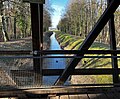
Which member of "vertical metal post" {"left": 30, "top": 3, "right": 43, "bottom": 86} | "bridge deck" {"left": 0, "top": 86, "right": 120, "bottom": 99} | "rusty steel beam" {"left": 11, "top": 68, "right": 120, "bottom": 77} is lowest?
"bridge deck" {"left": 0, "top": 86, "right": 120, "bottom": 99}

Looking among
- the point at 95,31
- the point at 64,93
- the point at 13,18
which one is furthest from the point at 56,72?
the point at 13,18

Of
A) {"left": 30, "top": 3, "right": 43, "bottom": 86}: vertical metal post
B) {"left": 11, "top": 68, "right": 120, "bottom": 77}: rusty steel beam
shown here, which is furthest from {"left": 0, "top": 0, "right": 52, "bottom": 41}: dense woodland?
{"left": 30, "top": 3, "right": 43, "bottom": 86}: vertical metal post

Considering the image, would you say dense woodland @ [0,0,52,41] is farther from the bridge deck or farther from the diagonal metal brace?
the bridge deck

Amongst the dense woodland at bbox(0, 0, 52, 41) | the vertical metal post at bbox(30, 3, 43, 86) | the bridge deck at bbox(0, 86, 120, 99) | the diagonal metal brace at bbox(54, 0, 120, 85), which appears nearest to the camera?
the bridge deck at bbox(0, 86, 120, 99)

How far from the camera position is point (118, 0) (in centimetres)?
434

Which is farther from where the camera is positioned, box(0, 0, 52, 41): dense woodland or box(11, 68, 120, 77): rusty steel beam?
box(0, 0, 52, 41): dense woodland

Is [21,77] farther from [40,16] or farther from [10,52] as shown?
Answer: [40,16]

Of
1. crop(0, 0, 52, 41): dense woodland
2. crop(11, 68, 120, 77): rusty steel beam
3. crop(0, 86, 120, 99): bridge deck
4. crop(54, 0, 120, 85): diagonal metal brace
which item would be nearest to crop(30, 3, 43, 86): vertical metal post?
crop(11, 68, 120, 77): rusty steel beam

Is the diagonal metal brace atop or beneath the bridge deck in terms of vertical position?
atop

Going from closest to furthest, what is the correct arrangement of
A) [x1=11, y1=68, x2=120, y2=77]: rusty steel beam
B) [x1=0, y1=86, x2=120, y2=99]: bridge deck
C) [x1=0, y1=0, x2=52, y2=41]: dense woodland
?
[x1=0, y1=86, x2=120, y2=99]: bridge deck < [x1=11, y1=68, x2=120, y2=77]: rusty steel beam < [x1=0, y1=0, x2=52, y2=41]: dense woodland

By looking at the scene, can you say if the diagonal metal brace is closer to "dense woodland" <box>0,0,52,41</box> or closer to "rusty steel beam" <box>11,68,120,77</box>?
"rusty steel beam" <box>11,68,120,77</box>

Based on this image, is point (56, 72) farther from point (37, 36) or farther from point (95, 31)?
point (95, 31)

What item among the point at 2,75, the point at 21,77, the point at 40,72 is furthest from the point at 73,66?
the point at 2,75

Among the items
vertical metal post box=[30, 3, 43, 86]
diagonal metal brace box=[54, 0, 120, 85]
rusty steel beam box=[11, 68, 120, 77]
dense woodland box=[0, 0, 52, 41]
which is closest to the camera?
diagonal metal brace box=[54, 0, 120, 85]
